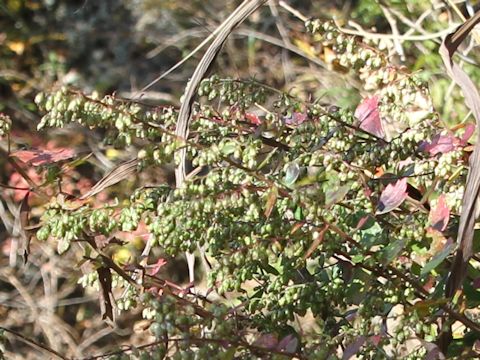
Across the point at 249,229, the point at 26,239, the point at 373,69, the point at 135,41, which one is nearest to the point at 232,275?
the point at 249,229

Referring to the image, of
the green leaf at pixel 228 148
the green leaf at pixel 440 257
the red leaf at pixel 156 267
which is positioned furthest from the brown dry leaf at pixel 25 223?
the green leaf at pixel 440 257

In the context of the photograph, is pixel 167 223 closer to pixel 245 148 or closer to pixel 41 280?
pixel 245 148

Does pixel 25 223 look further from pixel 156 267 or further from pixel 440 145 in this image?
pixel 440 145

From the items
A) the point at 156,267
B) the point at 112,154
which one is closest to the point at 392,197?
the point at 156,267

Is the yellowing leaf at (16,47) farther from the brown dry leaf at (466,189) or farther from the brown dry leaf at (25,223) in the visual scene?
the brown dry leaf at (466,189)

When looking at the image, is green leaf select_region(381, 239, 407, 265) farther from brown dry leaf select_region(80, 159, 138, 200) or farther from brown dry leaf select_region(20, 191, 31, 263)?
brown dry leaf select_region(20, 191, 31, 263)
